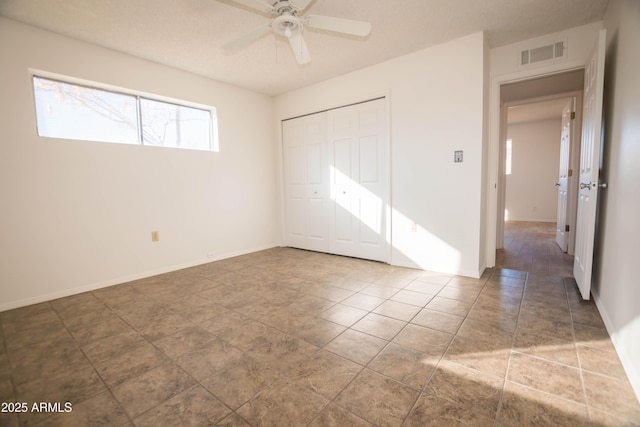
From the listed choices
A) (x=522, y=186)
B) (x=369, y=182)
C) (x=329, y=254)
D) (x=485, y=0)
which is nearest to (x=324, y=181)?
(x=369, y=182)

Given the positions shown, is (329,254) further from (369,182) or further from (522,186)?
(522,186)

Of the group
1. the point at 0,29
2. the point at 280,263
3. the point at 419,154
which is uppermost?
the point at 0,29

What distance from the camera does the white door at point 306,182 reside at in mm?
4293

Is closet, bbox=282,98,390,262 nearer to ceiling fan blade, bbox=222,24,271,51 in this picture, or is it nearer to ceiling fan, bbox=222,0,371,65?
ceiling fan, bbox=222,0,371,65

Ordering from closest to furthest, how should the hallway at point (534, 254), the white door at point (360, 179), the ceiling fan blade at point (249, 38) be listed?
the ceiling fan blade at point (249, 38), the hallway at point (534, 254), the white door at point (360, 179)

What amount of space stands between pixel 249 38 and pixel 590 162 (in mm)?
2980

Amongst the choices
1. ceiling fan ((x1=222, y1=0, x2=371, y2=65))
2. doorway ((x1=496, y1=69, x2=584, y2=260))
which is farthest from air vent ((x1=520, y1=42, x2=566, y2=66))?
ceiling fan ((x1=222, y1=0, x2=371, y2=65))

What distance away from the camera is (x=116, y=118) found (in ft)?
10.4

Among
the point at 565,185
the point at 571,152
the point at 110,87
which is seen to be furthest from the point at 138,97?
the point at 565,185

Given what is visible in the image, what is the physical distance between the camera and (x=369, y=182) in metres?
3.77

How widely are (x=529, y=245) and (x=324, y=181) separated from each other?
3.46 metres

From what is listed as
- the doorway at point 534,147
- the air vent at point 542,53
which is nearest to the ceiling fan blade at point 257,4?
the air vent at point 542,53

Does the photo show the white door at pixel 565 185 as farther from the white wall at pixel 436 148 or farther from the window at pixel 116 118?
the window at pixel 116 118

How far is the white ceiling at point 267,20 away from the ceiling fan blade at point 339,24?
15.2 inches
